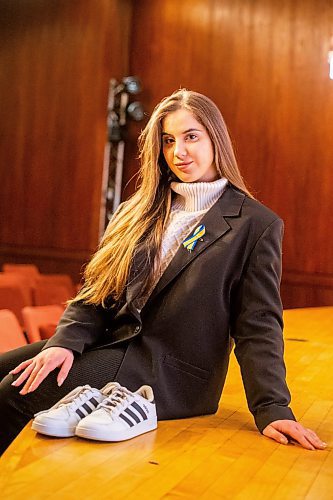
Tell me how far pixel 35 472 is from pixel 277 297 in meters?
0.52

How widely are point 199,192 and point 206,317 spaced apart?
227mm

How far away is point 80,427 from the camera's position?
1062 mm

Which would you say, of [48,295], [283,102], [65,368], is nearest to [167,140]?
[65,368]

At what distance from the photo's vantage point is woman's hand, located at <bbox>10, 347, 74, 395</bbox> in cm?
120

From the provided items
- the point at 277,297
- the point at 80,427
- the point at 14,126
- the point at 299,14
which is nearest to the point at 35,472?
the point at 80,427

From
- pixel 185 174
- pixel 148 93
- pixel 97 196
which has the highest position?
pixel 148 93

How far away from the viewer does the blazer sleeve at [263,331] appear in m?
1.19

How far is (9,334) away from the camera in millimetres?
2039

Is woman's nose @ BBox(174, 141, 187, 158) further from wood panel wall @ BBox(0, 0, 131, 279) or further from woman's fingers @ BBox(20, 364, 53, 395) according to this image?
wood panel wall @ BBox(0, 0, 131, 279)

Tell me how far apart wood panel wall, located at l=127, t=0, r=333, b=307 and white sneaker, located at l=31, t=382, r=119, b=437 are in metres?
3.83

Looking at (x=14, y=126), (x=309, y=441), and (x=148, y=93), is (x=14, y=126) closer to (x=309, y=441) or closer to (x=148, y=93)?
(x=148, y=93)

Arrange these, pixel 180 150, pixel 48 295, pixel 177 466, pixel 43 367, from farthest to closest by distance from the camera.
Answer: pixel 48 295
pixel 180 150
pixel 43 367
pixel 177 466

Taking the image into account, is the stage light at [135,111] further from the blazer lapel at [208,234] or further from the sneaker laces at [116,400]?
the sneaker laces at [116,400]

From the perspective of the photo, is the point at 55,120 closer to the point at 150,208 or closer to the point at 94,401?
the point at 150,208
